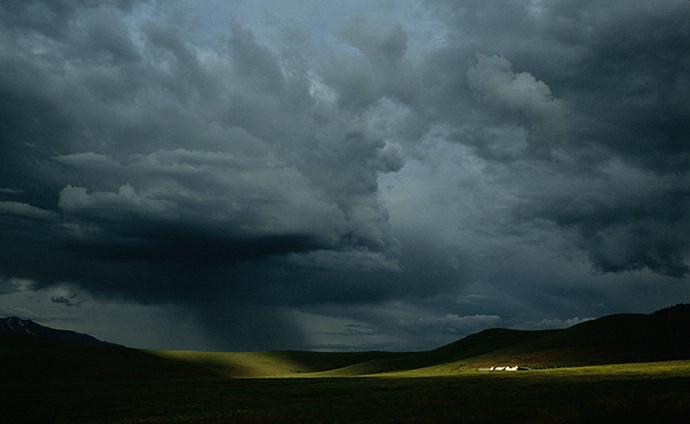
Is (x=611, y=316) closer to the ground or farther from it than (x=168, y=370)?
farther from it

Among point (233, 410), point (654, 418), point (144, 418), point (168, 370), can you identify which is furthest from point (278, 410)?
point (168, 370)

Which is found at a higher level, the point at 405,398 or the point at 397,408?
the point at 405,398

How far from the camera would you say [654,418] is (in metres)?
30.9

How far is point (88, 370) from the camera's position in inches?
5719

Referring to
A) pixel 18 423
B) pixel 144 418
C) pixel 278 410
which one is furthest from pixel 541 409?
pixel 18 423

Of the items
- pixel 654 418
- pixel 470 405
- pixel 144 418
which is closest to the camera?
pixel 654 418

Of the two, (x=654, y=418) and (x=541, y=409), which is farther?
(x=541, y=409)

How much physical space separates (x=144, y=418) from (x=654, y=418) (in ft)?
137

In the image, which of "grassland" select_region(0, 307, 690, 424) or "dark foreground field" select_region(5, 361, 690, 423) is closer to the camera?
"dark foreground field" select_region(5, 361, 690, 423)

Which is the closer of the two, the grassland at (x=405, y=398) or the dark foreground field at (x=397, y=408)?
the dark foreground field at (x=397, y=408)

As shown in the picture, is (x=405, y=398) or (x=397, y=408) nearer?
(x=397, y=408)

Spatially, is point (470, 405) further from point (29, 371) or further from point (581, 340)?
point (581, 340)

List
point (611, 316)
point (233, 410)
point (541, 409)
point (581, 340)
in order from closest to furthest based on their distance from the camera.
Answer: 1. point (541, 409)
2. point (233, 410)
3. point (581, 340)
4. point (611, 316)

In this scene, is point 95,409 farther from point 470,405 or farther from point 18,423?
point 470,405
